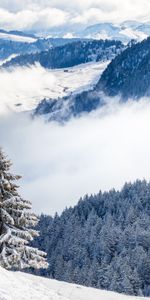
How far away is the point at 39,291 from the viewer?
31.0 meters

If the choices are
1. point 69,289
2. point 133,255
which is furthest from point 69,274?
point 69,289

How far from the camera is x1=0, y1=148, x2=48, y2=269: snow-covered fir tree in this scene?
35.6m

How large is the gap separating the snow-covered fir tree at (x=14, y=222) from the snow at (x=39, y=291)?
7.21ft

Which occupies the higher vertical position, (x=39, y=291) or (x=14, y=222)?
(x=14, y=222)

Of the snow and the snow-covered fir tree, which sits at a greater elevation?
the snow-covered fir tree

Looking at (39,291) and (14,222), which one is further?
(14,222)

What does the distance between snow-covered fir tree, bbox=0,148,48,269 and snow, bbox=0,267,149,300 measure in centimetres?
220

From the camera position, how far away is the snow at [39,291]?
28578 mm

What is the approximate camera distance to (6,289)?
28547 mm

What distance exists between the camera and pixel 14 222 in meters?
36.4

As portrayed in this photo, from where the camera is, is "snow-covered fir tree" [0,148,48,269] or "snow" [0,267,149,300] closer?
"snow" [0,267,149,300]

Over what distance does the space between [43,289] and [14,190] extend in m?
7.32

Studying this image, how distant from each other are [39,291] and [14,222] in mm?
6428

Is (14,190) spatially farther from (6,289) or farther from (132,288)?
(132,288)
